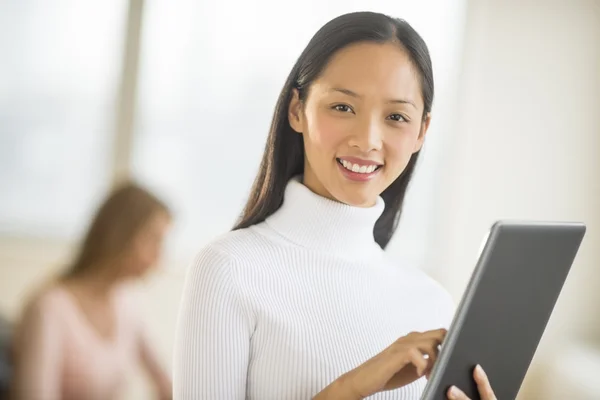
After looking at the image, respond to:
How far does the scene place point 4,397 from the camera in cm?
108

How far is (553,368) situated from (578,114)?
0.71 m

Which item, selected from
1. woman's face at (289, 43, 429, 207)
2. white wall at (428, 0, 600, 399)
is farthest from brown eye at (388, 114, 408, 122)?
white wall at (428, 0, 600, 399)

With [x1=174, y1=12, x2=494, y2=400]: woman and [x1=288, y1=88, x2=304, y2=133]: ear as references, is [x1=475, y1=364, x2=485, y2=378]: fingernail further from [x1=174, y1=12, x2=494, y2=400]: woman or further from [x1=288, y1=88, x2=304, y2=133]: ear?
[x1=288, y1=88, x2=304, y2=133]: ear

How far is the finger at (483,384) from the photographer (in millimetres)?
767

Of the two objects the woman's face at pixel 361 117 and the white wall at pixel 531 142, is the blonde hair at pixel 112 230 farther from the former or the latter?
the white wall at pixel 531 142

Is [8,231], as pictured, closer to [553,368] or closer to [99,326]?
[99,326]

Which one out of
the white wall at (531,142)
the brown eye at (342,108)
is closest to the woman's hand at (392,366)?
the brown eye at (342,108)

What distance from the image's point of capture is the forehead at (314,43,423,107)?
2.94 ft

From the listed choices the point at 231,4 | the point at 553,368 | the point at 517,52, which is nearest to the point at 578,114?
the point at 517,52

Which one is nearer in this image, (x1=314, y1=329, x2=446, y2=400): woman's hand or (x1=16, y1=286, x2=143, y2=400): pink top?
(x1=314, y1=329, x2=446, y2=400): woman's hand

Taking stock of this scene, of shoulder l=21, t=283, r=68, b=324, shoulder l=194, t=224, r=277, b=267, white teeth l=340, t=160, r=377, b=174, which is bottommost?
shoulder l=21, t=283, r=68, b=324

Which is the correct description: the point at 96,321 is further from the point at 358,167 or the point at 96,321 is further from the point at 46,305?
the point at 358,167

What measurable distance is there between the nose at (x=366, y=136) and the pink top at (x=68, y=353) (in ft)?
1.57

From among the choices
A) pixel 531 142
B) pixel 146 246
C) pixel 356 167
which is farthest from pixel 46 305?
pixel 531 142
